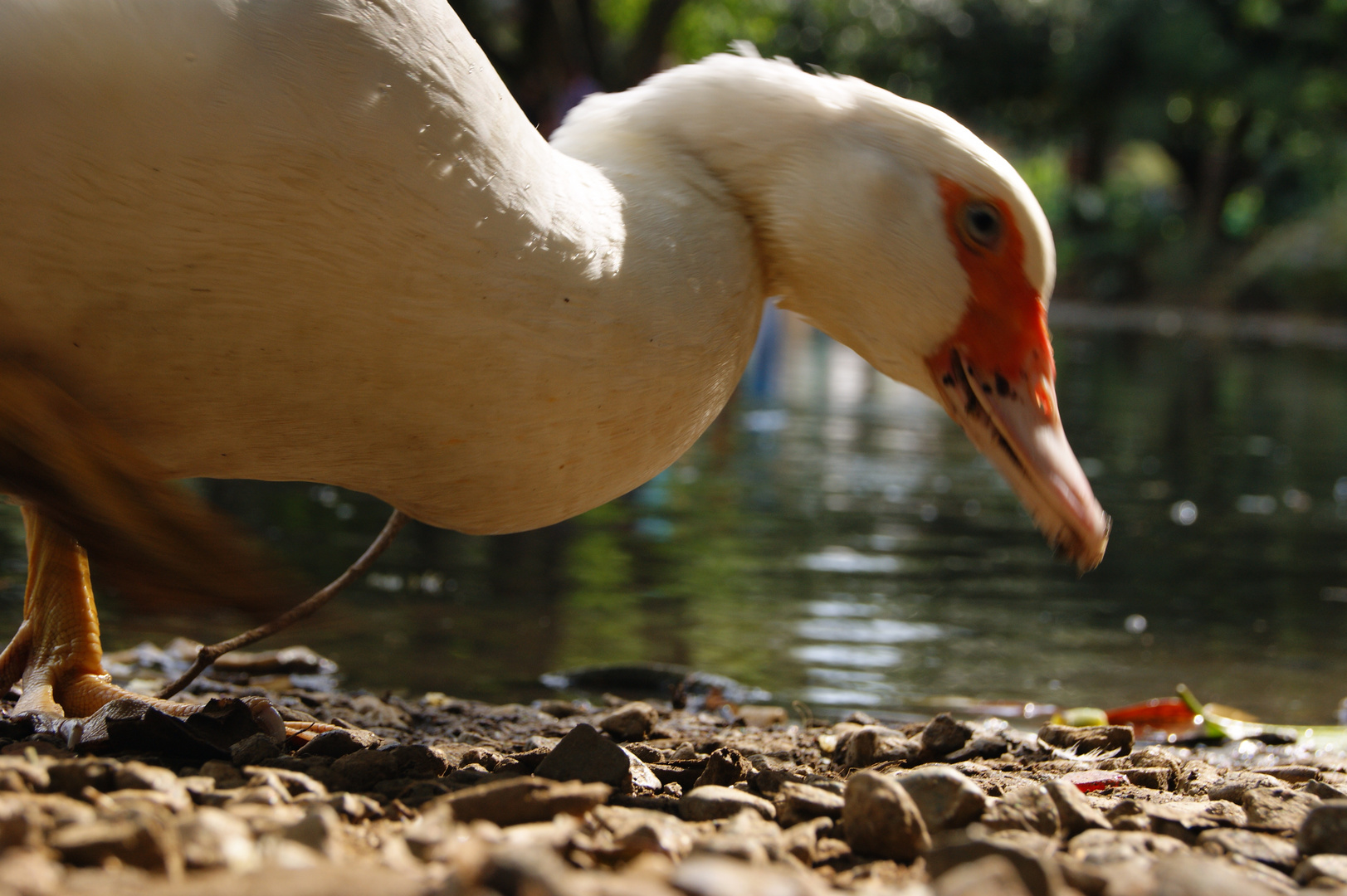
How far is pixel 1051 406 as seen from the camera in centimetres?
234

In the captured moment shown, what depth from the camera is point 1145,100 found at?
31125 mm

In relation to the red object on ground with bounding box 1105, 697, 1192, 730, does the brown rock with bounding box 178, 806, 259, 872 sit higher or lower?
higher

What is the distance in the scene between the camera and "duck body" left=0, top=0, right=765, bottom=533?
180cm

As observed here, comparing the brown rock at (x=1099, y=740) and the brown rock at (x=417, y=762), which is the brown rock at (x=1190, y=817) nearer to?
the brown rock at (x=1099, y=740)

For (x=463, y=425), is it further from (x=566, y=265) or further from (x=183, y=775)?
(x=183, y=775)

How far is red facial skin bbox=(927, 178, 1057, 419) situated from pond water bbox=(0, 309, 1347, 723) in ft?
4.03

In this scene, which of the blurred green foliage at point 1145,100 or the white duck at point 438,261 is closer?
the white duck at point 438,261

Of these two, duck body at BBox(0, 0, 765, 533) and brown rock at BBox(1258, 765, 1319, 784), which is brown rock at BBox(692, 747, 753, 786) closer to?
duck body at BBox(0, 0, 765, 533)

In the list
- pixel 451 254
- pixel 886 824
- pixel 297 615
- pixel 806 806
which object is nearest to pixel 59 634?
pixel 297 615


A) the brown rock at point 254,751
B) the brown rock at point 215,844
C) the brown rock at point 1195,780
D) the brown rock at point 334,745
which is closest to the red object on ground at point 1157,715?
the brown rock at point 1195,780

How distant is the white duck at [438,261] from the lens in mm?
1823

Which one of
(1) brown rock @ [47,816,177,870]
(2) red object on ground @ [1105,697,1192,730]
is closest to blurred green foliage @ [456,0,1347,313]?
(2) red object on ground @ [1105,697,1192,730]

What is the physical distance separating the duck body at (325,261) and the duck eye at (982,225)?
1.66 feet

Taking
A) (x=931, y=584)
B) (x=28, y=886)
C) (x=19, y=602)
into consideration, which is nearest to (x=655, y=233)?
(x=28, y=886)
